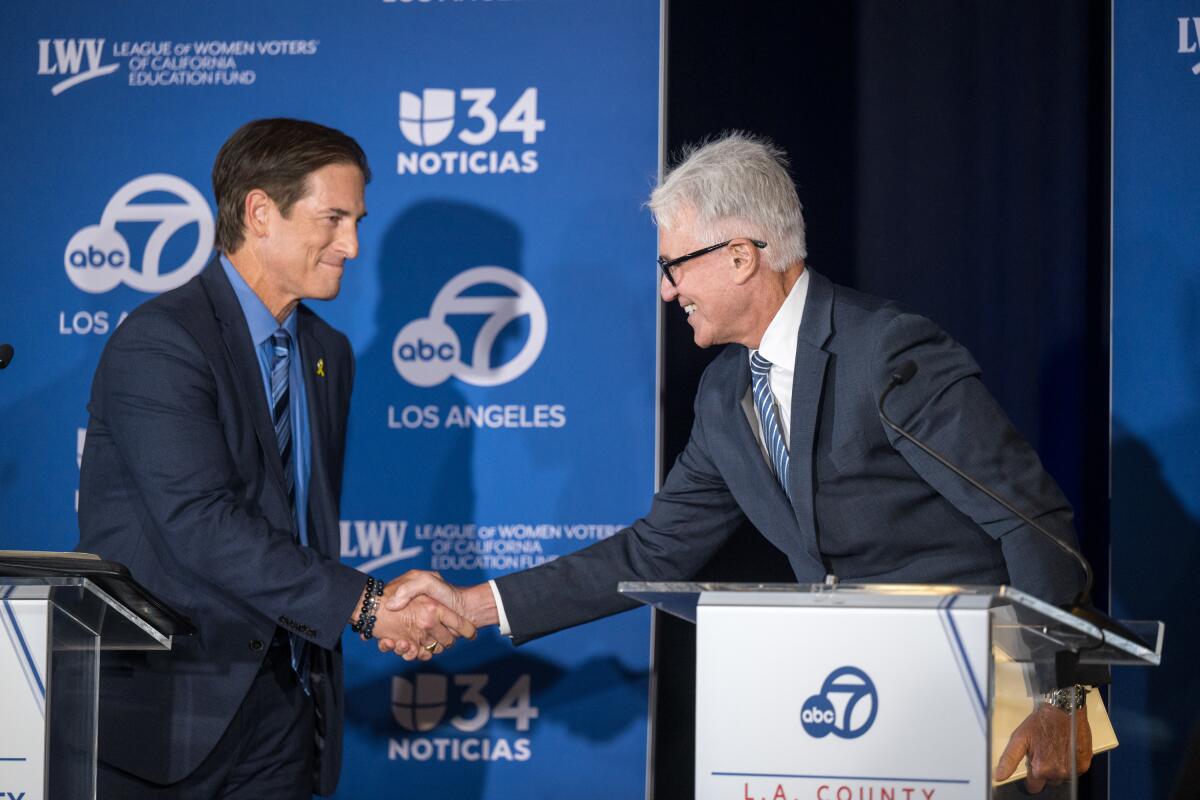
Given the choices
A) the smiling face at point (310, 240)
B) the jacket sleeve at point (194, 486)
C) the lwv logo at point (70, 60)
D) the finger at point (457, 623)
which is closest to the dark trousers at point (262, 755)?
the jacket sleeve at point (194, 486)

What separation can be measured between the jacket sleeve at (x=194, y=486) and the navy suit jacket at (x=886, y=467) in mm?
1070

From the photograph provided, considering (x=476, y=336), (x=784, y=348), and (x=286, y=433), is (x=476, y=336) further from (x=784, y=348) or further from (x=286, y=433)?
(x=784, y=348)

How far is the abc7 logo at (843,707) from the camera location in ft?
6.78

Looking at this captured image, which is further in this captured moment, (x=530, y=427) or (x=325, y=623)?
(x=530, y=427)

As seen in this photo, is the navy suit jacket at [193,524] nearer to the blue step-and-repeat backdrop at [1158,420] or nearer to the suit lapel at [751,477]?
the suit lapel at [751,477]

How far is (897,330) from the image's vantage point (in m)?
2.93

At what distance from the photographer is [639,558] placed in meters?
3.58

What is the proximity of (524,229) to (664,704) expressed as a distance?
1612 mm

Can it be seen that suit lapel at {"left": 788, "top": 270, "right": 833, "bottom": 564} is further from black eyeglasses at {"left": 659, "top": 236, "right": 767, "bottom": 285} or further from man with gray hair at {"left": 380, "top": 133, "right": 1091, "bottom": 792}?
black eyeglasses at {"left": 659, "top": 236, "right": 767, "bottom": 285}

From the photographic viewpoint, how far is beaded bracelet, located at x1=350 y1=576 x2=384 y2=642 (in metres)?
3.36

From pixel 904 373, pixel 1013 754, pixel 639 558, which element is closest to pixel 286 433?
pixel 639 558

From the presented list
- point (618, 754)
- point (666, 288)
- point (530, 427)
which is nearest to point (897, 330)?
point (666, 288)

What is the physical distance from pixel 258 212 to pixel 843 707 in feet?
7.09

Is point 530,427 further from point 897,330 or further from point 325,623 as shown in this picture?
point 897,330
